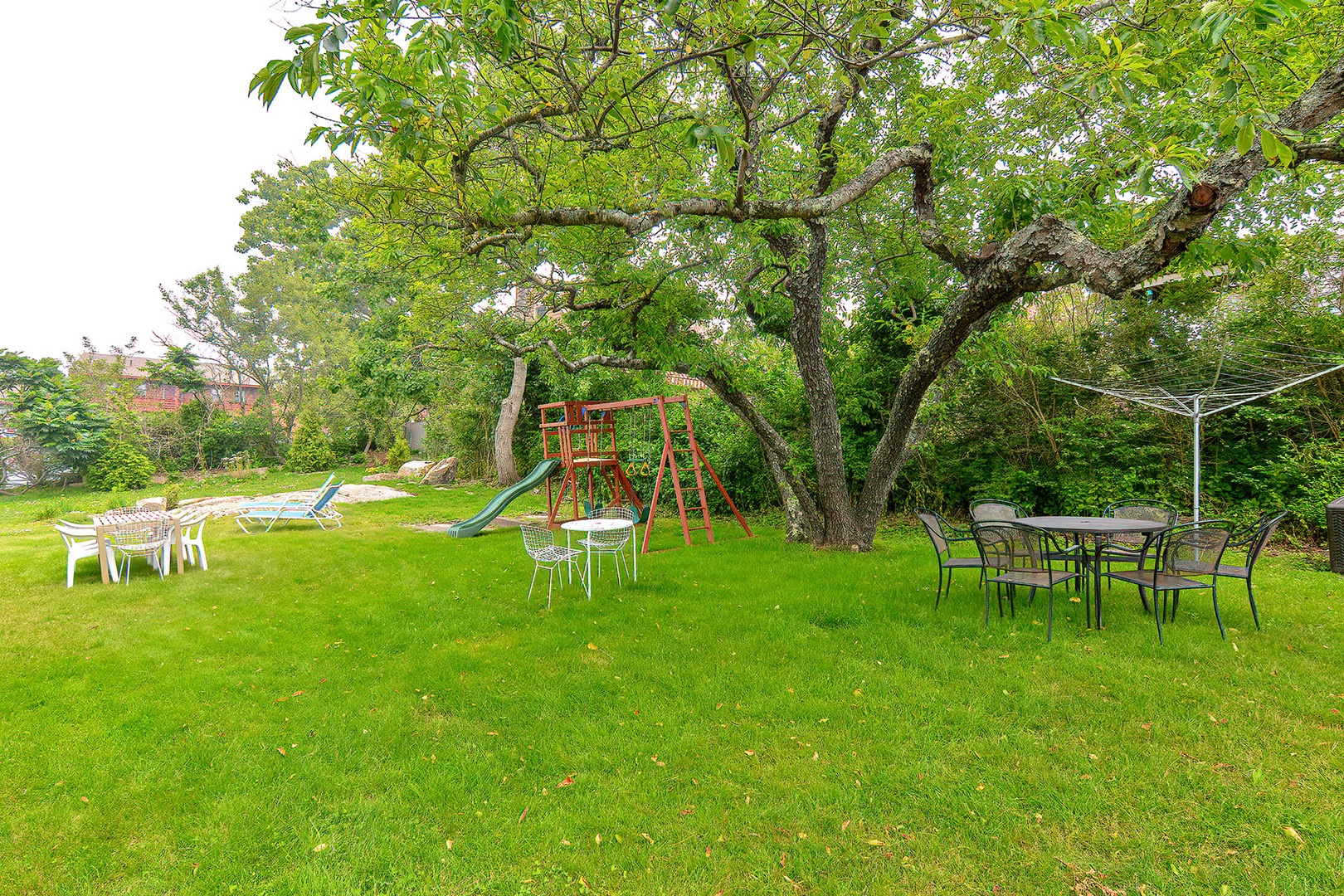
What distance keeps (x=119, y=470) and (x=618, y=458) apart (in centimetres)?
1519

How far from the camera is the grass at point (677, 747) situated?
2182 millimetres

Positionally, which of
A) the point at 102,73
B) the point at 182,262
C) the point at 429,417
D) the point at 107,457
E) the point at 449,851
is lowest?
the point at 449,851

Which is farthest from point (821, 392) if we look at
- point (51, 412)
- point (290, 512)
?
point (51, 412)

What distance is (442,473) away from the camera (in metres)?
16.5

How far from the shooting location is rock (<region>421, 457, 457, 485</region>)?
16297 millimetres

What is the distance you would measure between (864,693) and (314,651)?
4.23m

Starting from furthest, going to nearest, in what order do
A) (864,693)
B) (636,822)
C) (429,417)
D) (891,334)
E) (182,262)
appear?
(182,262), (429,417), (891,334), (864,693), (636,822)

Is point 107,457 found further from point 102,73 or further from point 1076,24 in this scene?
point 1076,24

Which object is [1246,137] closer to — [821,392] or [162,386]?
[821,392]

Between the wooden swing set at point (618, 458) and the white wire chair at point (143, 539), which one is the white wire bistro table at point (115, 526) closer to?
the white wire chair at point (143, 539)

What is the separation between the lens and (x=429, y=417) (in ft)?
59.9

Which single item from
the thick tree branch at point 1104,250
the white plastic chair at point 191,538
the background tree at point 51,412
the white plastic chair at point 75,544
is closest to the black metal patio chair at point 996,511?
the thick tree branch at point 1104,250

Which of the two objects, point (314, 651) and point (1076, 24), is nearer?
point (1076, 24)

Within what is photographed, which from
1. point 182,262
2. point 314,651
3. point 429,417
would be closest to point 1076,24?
point 314,651
